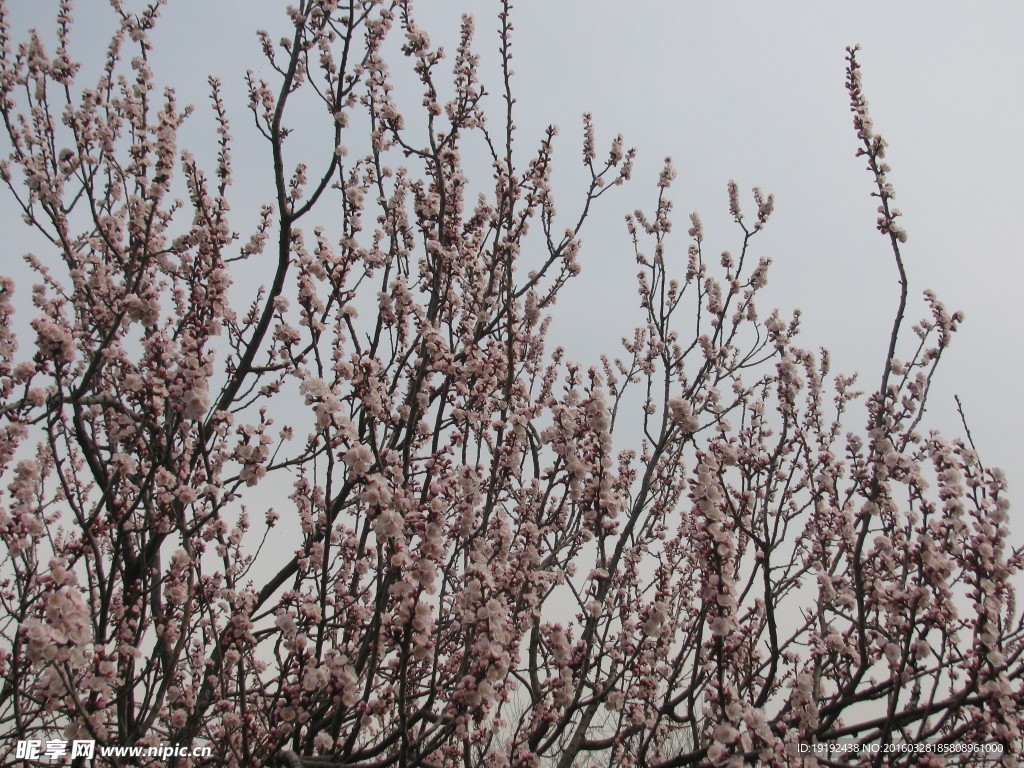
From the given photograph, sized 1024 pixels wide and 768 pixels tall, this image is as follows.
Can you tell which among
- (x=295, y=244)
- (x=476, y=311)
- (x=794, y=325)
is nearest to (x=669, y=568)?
(x=794, y=325)

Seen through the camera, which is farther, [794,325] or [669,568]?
[669,568]

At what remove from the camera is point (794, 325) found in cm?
575

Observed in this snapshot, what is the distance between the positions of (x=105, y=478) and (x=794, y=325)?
18.1 feet

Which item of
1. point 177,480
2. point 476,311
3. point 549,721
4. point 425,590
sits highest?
point 476,311

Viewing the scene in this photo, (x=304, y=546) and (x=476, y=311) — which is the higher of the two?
(x=476, y=311)

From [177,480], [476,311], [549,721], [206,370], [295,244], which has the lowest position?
[549,721]

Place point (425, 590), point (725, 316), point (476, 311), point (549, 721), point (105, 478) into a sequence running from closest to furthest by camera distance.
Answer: point (425, 590)
point (549, 721)
point (105, 478)
point (476, 311)
point (725, 316)

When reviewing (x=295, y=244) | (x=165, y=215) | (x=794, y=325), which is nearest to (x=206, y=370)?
(x=295, y=244)

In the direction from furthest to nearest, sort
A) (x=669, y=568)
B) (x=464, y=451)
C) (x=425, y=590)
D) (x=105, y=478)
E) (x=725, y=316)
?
1. (x=669, y=568)
2. (x=725, y=316)
3. (x=105, y=478)
4. (x=464, y=451)
5. (x=425, y=590)

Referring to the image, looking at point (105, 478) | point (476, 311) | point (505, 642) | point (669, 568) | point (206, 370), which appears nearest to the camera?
point (505, 642)

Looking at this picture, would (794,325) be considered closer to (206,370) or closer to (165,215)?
(206,370)

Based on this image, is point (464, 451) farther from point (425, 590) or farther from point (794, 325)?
point (794, 325)

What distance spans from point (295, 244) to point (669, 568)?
469cm

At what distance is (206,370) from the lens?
3006mm
